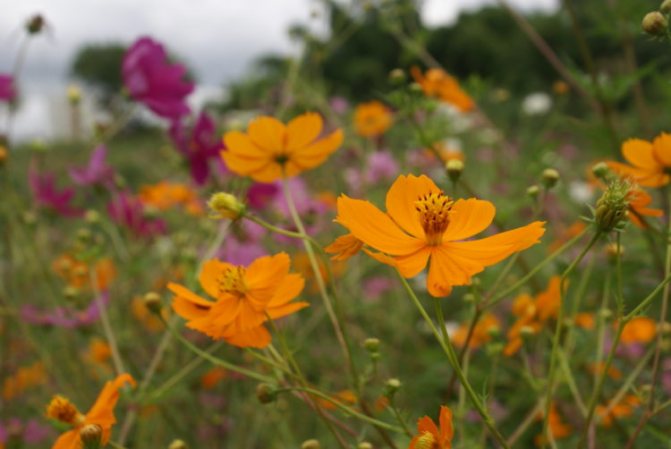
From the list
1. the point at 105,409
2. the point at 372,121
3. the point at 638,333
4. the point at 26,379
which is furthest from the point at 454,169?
the point at 26,379

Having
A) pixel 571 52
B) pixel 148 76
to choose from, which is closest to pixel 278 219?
pixel 148 76

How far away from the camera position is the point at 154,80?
100 cm

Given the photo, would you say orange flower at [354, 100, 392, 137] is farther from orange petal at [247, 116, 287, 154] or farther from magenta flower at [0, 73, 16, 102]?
orange petal at [247, 116, 287, 154]

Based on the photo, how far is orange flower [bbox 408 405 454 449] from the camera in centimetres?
42

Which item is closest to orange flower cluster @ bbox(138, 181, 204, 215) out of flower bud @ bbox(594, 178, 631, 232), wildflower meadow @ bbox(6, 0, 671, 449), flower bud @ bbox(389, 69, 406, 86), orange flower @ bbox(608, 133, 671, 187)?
wildflower meadow @ bbox(6, 0, 671, 449)

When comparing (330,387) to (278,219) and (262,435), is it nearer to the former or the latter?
(262,435)

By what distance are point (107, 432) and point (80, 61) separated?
24.5m

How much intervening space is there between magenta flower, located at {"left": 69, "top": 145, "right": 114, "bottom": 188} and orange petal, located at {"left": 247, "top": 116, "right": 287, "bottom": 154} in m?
0.52

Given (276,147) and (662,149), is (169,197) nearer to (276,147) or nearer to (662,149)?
(276,147)

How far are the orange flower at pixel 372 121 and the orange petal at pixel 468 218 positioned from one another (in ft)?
3.68

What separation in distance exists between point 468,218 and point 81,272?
Answer: 2.32ft

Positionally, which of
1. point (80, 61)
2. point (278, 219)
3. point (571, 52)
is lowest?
point (80, 61)

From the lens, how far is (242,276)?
554 millimetres

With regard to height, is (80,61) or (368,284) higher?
(368,284)
